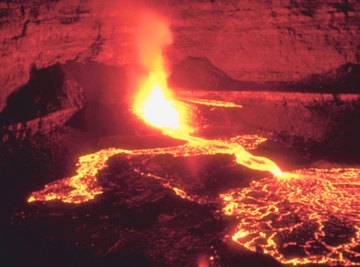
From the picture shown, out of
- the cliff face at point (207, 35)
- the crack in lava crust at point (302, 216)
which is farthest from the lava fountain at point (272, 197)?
the cliff face at point (207, 35)

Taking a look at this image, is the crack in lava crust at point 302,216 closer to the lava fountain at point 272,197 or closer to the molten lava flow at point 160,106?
the lava fountain at point 272,197

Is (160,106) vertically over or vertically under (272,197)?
over

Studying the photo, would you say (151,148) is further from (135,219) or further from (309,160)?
(309,160)

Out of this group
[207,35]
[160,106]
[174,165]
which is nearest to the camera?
[174,165]

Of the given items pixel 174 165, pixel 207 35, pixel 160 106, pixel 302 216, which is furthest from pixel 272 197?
pixel 207 35

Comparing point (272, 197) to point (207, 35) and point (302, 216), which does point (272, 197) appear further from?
point (207, 35)

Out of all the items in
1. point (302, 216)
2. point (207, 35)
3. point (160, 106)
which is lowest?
point (302, 216)
